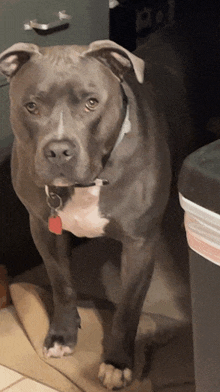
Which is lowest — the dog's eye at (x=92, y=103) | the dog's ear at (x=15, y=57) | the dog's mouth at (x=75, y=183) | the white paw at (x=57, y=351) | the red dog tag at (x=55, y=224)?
the white paw at (x=57, y=351)

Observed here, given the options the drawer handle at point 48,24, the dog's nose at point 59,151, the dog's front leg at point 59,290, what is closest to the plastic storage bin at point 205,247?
the dog's nose at point 59,151

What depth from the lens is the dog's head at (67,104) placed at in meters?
1.26

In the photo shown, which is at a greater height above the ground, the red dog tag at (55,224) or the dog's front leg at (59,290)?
the red dog tag at (55,224)

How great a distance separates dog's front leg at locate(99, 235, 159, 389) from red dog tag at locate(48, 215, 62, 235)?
0.17 meters

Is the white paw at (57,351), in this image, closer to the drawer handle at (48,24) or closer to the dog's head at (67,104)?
the dog's head at (67,104)

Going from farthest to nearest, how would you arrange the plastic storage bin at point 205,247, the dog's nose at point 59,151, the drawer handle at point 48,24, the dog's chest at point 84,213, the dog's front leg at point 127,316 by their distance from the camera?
the drawer handle at point 48,24 → the dog's front leg at point 127,316 → the dog's chest at point 84,213 → the dog's nose at point 59,151 → the plastic storage bin at point 205,247

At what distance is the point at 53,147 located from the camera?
48.9 inches

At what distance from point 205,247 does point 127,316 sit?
0.64 m

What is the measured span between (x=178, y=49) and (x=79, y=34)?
33 centimetres

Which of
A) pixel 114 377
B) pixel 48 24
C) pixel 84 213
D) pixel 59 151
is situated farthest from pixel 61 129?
pixel 114 377

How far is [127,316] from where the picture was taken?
63.3 inches

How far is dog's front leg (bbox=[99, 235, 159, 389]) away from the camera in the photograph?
156 cm

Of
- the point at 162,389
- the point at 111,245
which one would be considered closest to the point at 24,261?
the point at 111,245

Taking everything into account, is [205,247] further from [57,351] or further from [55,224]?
[57,351]
